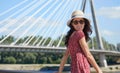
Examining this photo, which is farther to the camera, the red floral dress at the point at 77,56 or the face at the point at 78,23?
the face at the point at 78,23

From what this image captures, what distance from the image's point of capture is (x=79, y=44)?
3.57 metres

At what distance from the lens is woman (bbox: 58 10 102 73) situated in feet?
11.3

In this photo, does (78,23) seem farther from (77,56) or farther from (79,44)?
(77,56)

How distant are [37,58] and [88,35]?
8012cm

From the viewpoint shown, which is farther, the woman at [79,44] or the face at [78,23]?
the face at [78,23]

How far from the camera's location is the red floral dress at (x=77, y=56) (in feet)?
11.3

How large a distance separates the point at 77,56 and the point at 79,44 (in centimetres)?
14

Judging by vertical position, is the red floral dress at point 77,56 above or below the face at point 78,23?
below

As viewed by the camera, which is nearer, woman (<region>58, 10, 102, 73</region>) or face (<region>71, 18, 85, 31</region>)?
woman (<region>58, 10, 102, 73</region>)

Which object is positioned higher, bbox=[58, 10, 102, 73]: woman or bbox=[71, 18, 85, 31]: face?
bbox=[71, 18, 85, 31]: face

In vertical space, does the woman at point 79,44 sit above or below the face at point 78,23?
below

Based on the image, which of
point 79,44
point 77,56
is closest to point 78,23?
point 79,44

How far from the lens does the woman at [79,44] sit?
3451mm

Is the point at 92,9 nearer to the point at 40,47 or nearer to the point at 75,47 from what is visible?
the point at 40,47
